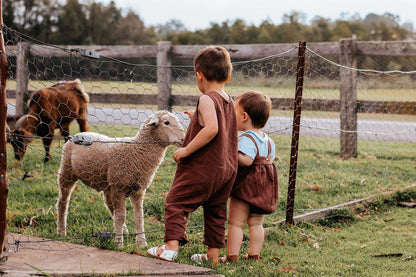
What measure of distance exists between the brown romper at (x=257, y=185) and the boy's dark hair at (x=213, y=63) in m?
0.63

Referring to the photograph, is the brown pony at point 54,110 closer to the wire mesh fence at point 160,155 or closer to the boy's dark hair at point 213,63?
the wire mesh fence at point 160,155

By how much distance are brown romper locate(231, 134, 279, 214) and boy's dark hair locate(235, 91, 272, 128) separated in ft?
0.51

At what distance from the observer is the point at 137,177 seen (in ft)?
13.2

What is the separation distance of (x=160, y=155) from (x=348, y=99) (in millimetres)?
5089

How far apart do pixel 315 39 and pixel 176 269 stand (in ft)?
86.0

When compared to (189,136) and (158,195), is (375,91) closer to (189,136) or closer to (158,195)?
(158,195)

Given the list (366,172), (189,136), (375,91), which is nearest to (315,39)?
(375,91)

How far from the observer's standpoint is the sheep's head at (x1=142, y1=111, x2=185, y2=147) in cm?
380

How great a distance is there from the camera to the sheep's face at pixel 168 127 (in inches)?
149

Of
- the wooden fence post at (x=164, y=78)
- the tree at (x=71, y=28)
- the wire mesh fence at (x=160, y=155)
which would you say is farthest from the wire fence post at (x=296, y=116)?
the tree at (x=71, y=28)

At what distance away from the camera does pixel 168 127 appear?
3.85 m

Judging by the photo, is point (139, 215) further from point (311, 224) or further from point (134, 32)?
point (134, 32)

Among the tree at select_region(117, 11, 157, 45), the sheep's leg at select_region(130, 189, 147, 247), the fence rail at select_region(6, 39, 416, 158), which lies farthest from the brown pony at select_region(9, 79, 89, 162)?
the tree at select_region(117, 11, 157, 45)

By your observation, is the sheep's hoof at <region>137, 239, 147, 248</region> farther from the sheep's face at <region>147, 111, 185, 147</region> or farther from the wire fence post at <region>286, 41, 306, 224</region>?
the wire fence post at <region>286, 41, 306, 224</region>
